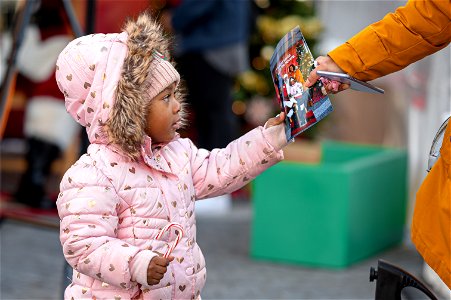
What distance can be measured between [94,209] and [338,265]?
9.68 ft

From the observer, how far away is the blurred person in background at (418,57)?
259 centimetres

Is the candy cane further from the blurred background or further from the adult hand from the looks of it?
the blurred background

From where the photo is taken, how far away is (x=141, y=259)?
2.68m

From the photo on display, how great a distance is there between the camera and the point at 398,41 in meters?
2.78

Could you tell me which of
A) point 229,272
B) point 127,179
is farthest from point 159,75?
point 229,272

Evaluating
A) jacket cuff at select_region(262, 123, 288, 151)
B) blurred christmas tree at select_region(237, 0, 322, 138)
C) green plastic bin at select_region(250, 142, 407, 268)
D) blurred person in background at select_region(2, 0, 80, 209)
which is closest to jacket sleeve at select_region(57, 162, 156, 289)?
jacket cuff at select_region(262, 123, 288, 151)

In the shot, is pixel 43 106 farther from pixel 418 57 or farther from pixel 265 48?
pixel 418 57

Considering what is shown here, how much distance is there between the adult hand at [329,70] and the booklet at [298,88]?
2cm

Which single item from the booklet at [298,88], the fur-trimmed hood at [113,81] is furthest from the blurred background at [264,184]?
the booklet at [298,88]

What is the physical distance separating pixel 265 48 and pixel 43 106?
7.55ft

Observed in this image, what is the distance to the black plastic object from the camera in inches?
123

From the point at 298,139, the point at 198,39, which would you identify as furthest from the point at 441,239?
the point at 298,139

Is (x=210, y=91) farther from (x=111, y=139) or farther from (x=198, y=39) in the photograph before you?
(x=111, y=139)

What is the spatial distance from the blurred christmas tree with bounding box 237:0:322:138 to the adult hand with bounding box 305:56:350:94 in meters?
4.96
